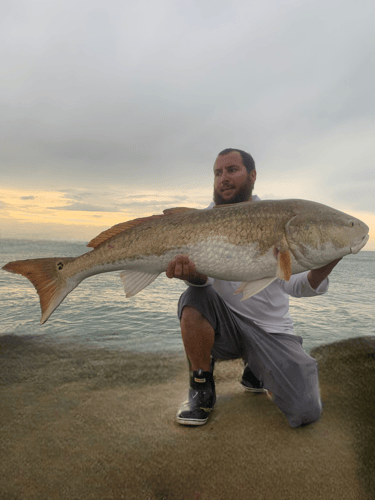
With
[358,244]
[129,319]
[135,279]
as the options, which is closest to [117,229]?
[135,279]

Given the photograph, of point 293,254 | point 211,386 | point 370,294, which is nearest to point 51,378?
point 211,386

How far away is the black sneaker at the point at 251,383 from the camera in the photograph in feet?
12.1

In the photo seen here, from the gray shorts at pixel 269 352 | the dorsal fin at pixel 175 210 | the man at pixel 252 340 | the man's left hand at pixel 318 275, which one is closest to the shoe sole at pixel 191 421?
the man at pixel 252 340

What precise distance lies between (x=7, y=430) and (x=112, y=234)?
1926mm

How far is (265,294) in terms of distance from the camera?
11.4 ft

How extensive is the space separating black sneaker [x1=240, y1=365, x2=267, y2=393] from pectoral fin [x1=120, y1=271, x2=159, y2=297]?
1.67 metres

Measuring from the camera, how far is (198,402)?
3100mm

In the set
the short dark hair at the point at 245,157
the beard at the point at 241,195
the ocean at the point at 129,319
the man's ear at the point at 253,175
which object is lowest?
the ocean at the point at 129,319

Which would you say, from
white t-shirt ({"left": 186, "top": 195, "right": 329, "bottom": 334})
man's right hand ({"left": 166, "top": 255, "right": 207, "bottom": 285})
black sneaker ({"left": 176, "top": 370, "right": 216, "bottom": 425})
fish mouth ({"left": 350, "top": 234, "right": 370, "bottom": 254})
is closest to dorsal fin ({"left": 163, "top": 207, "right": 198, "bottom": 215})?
man's right hand ({"left": 166, "top": 255, "right": 207, "bottom": 285})

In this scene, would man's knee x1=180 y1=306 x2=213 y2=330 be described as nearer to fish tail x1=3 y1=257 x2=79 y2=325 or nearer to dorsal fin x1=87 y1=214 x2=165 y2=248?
dorsal fin x1=87 y1=214 x2=165 y2=248

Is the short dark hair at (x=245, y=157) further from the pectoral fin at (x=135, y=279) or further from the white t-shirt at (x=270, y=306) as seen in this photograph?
the pectoral fin at (x=135, y=279)

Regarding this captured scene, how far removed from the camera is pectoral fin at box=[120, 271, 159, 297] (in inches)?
118

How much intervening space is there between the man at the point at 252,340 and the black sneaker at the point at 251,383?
41cm

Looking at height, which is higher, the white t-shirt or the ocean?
the white t-shirt
